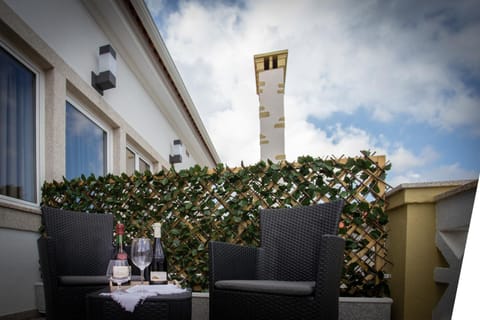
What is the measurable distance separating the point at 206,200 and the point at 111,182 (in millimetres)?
953

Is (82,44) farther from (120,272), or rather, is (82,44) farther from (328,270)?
(328,270)

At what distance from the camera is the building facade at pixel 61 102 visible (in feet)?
8.52

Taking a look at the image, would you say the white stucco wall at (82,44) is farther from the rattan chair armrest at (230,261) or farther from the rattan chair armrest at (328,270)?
the rattan chair armrest at (328,270)

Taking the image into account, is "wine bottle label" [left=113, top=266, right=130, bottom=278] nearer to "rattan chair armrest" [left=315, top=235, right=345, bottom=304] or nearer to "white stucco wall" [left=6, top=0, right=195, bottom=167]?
"rattan chair armrest" [left=315, top=235, right=345, bottom=304]

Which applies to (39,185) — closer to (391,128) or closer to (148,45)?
(148,45)

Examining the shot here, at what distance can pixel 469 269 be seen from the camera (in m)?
0.99

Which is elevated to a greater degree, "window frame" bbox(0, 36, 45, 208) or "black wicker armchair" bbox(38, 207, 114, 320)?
"window frame" bbox(0, 36, 45, 208)

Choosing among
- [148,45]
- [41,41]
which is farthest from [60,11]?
[148,45]

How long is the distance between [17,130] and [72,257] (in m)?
1.37

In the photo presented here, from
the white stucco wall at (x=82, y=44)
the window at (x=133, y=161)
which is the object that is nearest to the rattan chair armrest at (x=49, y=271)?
the white stucco wall at (x=82, y=44)

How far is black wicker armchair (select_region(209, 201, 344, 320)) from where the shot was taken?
144 cm

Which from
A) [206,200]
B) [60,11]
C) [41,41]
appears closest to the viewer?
[206,200]

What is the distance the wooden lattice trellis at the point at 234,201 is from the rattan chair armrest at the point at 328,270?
870 millimetres

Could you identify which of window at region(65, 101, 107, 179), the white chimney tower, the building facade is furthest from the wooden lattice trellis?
the white chimney tower
